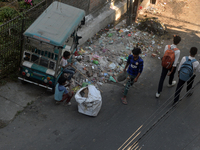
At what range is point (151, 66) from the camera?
360 inches

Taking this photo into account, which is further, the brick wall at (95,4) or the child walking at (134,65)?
the brick wall at (95,4)

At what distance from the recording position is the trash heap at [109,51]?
7.97 meters

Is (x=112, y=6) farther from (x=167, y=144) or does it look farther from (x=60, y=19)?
(x=167, y=144)

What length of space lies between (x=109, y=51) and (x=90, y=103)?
3.31 meters

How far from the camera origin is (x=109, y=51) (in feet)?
30.4

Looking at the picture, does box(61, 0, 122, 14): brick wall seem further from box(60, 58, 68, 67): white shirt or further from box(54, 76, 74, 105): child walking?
box(54, 76, 74, 105): child walking

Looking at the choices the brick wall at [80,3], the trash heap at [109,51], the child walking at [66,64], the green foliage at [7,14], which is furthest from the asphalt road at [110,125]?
the brick wall at [80,3]

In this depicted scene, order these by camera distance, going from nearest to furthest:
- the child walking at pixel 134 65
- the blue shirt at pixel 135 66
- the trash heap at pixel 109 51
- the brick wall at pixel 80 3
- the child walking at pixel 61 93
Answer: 1. the child walking at pixel 61 93
2. the child walking at pixel 134 65
3. the blue shirt at pixel 135 66
4. the trash heap at pixel 109 51
5. the brick wall at pixel 80 3

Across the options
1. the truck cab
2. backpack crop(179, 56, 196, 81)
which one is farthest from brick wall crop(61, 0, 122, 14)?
backpack crop(179, 56, 196, 81)

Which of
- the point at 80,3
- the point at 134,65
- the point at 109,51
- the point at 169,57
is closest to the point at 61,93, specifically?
the point at 134,65

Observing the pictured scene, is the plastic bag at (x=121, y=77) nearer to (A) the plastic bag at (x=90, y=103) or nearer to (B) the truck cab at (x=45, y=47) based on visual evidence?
(A) the plastic bag at (x=90, y=103)

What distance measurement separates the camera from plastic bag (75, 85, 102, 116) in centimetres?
638

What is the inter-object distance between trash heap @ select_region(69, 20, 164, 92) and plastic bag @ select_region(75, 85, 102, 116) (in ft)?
2.90

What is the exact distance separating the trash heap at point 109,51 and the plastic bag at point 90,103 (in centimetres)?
88
